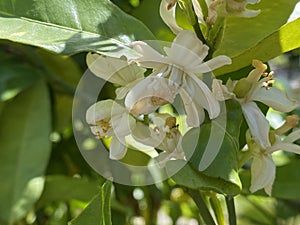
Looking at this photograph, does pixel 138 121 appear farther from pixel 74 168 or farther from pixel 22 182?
pixel 74 168

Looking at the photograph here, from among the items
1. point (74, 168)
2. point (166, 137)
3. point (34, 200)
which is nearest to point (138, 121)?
point (166, 137)

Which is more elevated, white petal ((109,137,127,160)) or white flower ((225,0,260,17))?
white flower ((225,0,260,17))

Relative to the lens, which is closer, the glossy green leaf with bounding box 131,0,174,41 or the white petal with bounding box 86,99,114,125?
the white petal with bounding box 86,99,114,125

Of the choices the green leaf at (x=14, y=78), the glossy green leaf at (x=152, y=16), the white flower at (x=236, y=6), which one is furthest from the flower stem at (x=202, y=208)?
the green leaf at (x=14, y=78)

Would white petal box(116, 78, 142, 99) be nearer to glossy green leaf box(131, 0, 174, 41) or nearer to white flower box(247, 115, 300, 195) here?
Result: white flower box(247, 115, 300, 195)

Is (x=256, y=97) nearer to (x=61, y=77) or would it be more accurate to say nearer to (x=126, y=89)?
(x=126, y=89)

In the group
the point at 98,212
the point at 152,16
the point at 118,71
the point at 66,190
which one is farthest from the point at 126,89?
the point at 66,190

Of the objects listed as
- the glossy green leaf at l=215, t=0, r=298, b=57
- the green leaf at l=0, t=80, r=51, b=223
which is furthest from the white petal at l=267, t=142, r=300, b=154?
the green leaf at l=0, t=80, r=51, b=223
